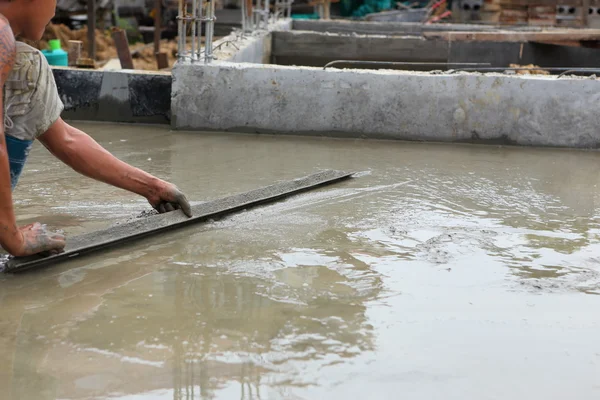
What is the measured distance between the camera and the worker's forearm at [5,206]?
3.08 meters

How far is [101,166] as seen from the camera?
388cm

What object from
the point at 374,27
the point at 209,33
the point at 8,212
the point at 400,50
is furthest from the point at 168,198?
the point at 374,27

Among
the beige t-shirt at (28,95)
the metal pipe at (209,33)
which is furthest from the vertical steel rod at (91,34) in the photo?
the beige t-shirt at (28,95)

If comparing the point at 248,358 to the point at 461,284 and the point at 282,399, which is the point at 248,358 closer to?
the point at 282,399

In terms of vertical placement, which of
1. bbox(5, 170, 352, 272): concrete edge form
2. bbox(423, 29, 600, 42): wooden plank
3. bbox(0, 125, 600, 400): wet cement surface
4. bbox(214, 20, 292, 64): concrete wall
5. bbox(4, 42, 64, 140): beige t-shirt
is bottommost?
bbox(0, 125, 600, 400): wet cement surface

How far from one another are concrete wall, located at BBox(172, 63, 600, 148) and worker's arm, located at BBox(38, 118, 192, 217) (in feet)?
8.19

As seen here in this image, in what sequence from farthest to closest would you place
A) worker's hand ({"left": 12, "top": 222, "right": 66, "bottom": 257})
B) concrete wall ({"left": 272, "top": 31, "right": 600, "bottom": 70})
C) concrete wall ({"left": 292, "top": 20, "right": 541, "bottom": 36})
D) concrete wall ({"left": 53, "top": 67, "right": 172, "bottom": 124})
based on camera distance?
concrete wall ({"left": 292, "top": 20, "right": 541, "bottom": 36}) < concrete wall ({"left": 272, "top": 31, "right": 600, "bottom": 70}) < concrete wall ({"left": 53, "top": 67, "right": 172, "bottom": 124}) < worker's hand ({"left": 12, "top": 222, "right": 66, "bottom": 257})

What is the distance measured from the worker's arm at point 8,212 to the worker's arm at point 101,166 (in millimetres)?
549

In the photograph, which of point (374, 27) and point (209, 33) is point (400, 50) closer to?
point (374, 27)

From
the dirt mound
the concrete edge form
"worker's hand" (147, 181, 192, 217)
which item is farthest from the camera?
the dirt mound

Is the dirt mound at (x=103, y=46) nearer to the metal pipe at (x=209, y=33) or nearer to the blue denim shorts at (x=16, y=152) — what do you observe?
the metal pipe at (x=209, y=33)

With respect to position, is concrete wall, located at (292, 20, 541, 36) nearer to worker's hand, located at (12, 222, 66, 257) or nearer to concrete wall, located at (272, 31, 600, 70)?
concrete wall, located at (272, 31, 600, 70)

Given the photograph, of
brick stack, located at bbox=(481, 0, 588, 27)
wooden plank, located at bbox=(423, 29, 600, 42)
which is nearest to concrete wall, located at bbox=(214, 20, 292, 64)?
wooden plank, located at bbox=(423, 29, 600, 42)

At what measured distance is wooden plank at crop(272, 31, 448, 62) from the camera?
10.5 meters
